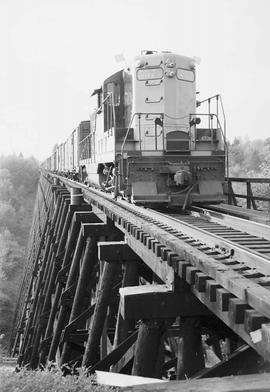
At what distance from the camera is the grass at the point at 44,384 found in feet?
8.31

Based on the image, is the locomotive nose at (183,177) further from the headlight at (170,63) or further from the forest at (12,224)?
the forest at (12,224)

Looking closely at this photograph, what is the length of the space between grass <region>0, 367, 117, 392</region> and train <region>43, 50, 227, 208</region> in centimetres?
534

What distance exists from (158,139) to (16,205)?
49.6 meters

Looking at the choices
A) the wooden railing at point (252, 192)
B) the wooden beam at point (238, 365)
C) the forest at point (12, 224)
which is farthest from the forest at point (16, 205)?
the wooden beam at point (238, 365)

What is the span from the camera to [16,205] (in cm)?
5666

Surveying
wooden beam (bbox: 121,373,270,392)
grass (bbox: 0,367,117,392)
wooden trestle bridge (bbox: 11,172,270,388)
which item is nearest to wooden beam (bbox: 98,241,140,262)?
wooden trestle bridge (bbox: 11,172,270,388)

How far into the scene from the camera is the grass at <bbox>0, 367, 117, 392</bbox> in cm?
253

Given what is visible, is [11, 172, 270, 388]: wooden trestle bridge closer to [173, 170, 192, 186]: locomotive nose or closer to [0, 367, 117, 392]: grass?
[0, 367, 117, 392]: grass

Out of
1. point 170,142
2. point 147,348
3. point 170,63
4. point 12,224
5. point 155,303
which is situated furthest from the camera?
point 12,224

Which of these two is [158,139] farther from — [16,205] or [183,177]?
[16,205]

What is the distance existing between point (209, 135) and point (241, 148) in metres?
60.9

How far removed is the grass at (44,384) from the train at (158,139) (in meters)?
5.34

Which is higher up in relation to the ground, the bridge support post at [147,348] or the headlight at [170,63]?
the headlight at [170,63]

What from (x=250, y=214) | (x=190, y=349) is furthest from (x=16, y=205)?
(x=190, y=349)
